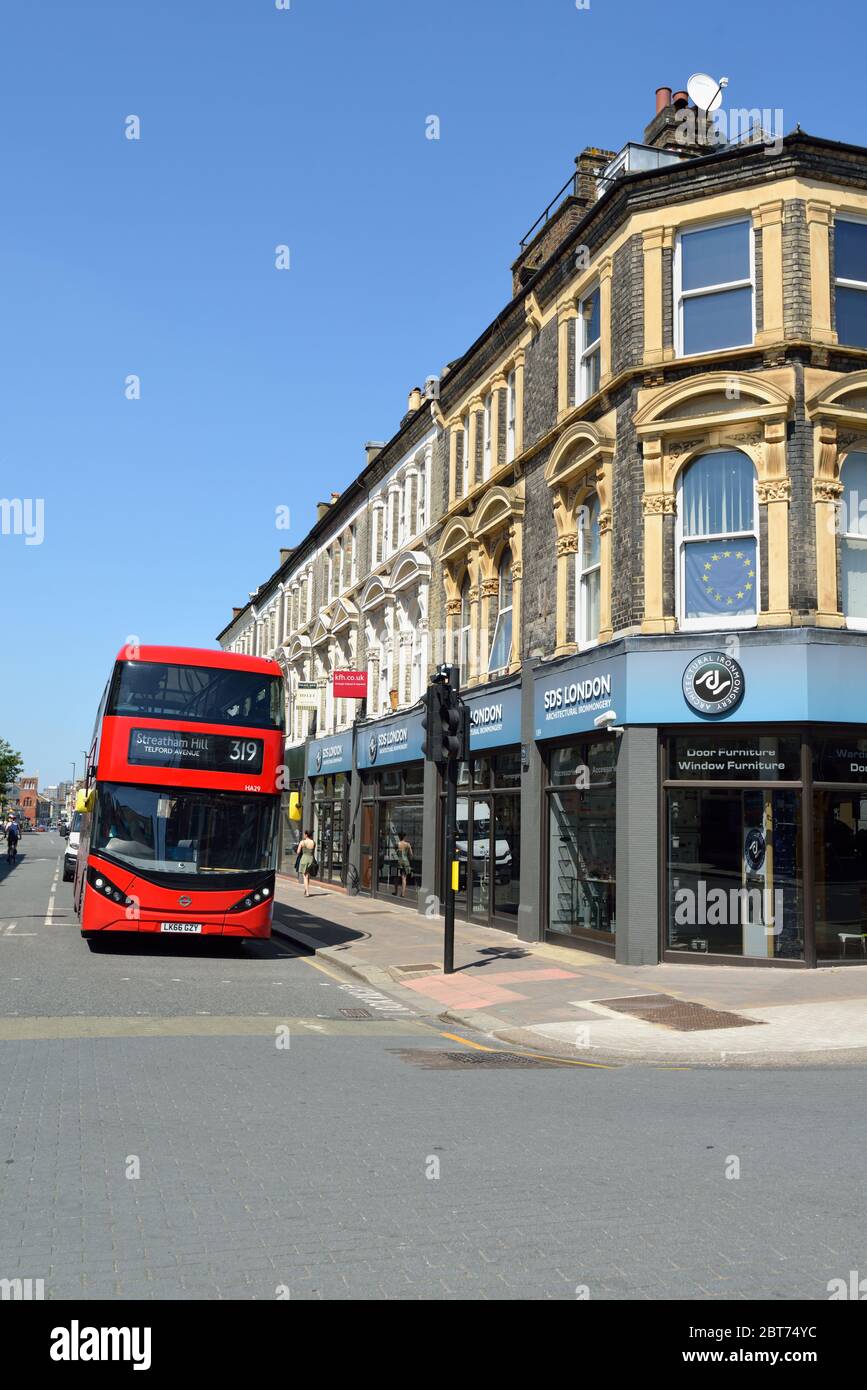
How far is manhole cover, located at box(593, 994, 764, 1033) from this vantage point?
1190 centimetres

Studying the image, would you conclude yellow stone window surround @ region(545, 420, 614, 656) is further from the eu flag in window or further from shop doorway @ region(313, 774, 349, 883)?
shop doorway @ region(313, 774, 349, 883)

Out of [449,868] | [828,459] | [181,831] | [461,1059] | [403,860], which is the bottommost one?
[461,1059]

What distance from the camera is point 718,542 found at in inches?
647

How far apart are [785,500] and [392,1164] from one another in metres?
11.8

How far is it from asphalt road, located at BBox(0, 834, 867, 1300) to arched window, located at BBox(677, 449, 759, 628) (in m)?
7.58

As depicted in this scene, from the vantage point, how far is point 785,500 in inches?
624

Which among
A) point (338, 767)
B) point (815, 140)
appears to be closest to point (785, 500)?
point (815, 140)

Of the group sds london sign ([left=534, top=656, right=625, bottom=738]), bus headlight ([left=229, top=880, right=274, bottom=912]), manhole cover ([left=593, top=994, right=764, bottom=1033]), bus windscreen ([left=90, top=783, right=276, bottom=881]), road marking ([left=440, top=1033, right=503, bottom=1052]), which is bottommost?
road marking ([left=440, top=1033, right=503, bottom=1052])

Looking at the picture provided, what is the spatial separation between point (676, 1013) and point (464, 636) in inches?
533

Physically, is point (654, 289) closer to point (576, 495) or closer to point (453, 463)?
point (576, 495)

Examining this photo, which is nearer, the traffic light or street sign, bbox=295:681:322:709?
the traffic light

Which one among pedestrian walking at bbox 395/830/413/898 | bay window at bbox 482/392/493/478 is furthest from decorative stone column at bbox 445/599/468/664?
pedestrian walking at bbox 395/830/413/898

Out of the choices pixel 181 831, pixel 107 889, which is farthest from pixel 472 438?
pixel 107 889
